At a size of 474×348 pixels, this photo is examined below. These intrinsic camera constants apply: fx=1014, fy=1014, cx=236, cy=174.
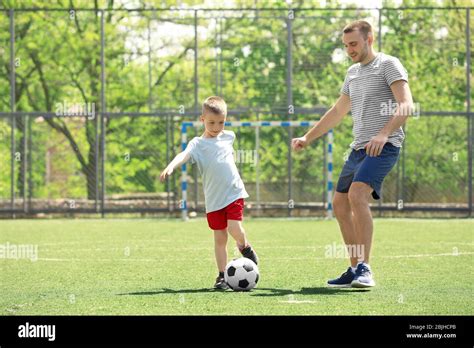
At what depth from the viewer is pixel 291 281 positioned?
8.48 m

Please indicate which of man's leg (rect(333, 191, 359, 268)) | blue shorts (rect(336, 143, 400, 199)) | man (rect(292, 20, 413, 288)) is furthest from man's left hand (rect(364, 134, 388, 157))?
man's leg (rect(333, 191, 359, 268))

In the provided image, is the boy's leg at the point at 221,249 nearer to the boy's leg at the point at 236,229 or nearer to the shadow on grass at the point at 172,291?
the boy's leg at the point at 236,229

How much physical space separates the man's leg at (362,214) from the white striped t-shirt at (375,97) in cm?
41

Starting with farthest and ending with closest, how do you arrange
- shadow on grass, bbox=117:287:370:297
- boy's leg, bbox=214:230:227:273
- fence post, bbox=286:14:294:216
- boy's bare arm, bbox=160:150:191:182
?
fence post, bbox=286:14:294:216 → boy's leg, bbox=214:230:227:273 → shadow on grass, bbox=117:287:370:297 → boy's bare arm, bbox=160:150:191:182

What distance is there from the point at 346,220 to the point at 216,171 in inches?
44.1

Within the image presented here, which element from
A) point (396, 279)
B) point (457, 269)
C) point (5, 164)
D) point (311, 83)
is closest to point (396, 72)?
point (396, 279)

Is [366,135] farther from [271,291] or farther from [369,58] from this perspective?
[271,291]

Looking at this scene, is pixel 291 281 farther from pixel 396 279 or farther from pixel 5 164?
Answer: pixel 5 164

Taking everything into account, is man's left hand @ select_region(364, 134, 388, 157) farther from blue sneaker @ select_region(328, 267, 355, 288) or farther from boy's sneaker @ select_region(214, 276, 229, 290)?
boy's sneaker @ select_region(214, 276, 229, 290)

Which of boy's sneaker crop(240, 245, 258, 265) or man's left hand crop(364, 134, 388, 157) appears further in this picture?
boy's sneaker crop(240, 245, 258, 265)

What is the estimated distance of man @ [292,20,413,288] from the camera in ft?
25.2

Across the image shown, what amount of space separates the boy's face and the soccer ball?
1.07 meters

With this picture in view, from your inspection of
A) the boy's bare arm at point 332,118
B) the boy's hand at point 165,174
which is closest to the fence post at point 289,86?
the boy's bare arm at point 332,118

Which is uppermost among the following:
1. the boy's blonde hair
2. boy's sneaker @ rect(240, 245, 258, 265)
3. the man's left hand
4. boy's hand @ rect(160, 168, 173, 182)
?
the boy's blonde hair
